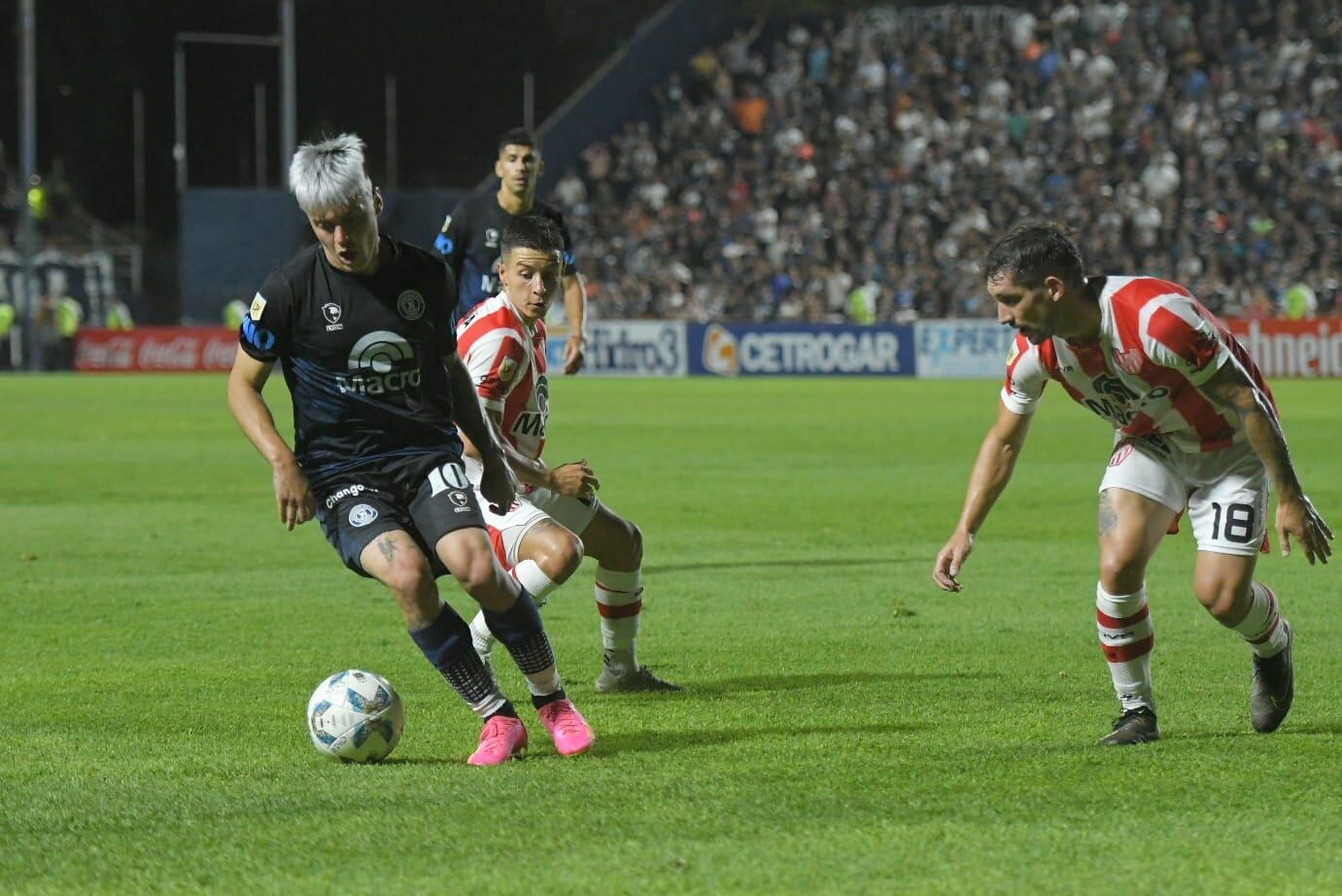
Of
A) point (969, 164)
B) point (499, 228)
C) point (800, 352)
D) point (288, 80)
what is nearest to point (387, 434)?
point (499, 228)

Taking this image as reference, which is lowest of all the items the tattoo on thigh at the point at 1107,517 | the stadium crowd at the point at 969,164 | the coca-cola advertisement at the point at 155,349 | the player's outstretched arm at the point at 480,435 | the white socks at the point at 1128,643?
the coca-cola advertisement at the point at 155,349

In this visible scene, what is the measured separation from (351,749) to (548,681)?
0.68 meters

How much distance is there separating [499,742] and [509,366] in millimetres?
1775

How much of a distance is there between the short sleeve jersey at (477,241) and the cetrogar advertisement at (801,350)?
26459 mm

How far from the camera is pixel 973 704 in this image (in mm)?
6926

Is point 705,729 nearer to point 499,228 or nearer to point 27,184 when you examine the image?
point 499,228

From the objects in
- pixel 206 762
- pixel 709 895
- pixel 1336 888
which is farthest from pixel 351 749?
pixel 1336 888

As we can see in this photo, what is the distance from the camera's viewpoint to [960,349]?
120 ft

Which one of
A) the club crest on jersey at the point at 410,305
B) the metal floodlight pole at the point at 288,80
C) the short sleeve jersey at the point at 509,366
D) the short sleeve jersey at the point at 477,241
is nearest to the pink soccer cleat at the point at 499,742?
the club crest on jersey at the point at 410,305

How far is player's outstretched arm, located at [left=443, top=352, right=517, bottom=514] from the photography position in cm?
618

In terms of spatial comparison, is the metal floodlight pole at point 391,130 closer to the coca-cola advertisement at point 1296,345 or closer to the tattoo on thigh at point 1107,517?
the coca-cola advertisement at point 1296,345

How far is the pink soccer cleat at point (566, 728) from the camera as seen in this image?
6016 millimetres

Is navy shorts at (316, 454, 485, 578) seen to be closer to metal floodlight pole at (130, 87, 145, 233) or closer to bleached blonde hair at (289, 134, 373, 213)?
bleached blonde hair at (289, 134, 373, 213)

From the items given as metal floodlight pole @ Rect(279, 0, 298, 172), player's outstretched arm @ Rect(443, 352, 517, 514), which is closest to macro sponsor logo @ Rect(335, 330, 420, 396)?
player's outstretched arm @ Rect(443, 352, 517, 514)
